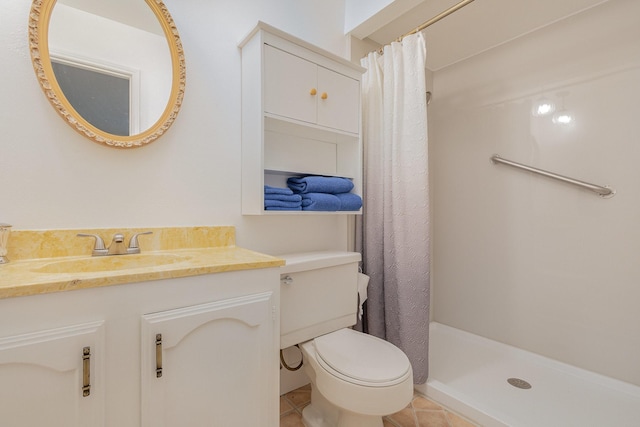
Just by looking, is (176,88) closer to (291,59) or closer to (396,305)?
(291,59)

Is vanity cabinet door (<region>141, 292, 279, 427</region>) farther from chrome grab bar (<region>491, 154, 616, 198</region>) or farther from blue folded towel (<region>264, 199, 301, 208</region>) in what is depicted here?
chrome grab bar (<region>491, 154, 616, 198</region>)

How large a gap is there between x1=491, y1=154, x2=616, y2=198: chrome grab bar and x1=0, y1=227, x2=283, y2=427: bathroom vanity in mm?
1850

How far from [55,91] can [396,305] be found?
1758 mm

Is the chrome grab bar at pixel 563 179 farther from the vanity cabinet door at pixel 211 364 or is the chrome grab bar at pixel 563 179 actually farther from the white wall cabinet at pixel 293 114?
the vanity cabinet door at pixel 211 364

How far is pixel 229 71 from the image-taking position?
1396mm

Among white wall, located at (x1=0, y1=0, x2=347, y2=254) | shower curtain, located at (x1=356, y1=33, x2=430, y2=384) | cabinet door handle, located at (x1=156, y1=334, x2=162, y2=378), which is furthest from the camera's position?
shower curtain, located at (x1=356, y1=33, x2=430, y2=384)

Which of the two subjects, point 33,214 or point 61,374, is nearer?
point 61,374

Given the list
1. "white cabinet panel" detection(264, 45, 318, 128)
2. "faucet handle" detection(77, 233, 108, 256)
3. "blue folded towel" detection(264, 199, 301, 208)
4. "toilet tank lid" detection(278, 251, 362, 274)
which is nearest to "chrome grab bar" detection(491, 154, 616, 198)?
"toilet tank lid" detection(278, 251, 362, 274)

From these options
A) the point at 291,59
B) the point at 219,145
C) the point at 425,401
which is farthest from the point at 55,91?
the point at 425,401

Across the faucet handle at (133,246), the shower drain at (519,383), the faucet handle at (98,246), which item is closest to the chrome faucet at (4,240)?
the faucet handle at (98,246)

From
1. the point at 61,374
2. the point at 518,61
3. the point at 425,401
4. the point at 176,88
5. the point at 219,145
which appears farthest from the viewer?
the point at 518,61

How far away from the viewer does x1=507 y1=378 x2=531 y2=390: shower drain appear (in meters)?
1.67

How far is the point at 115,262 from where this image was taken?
3.29 feet

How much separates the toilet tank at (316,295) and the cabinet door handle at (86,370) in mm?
680
